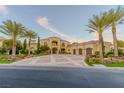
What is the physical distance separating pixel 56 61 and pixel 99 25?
2.71m

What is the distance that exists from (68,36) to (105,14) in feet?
6.52

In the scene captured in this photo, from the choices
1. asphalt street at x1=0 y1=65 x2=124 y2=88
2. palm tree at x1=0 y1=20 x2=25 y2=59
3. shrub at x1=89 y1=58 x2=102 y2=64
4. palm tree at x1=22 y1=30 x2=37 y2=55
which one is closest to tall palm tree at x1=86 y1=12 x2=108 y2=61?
shrub at x1=89 y1=58 x2=102 y2=64

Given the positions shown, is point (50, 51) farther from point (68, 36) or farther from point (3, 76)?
point (3, 76)

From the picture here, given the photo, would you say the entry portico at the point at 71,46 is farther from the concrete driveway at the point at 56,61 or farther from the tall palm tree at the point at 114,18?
the tall palm tree at the point at 114,18

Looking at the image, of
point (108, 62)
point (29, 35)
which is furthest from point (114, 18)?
point (29, 35)

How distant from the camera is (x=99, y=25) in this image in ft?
26.9

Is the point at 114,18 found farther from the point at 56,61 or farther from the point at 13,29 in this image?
the point at 13,29

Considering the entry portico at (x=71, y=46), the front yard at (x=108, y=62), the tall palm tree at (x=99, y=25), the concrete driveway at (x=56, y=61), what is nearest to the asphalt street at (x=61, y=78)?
the concrete driveway at (x=56, y=61)

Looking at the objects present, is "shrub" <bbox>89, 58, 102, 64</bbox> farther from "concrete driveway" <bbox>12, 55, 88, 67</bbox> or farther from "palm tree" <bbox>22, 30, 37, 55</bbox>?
"palm tree" <bbox>22, 30, 37, 55</bbox>

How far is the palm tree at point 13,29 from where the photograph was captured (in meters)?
8.20

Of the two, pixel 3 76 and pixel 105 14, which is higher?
pixel 105 14

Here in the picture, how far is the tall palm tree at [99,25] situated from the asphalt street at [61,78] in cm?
133
